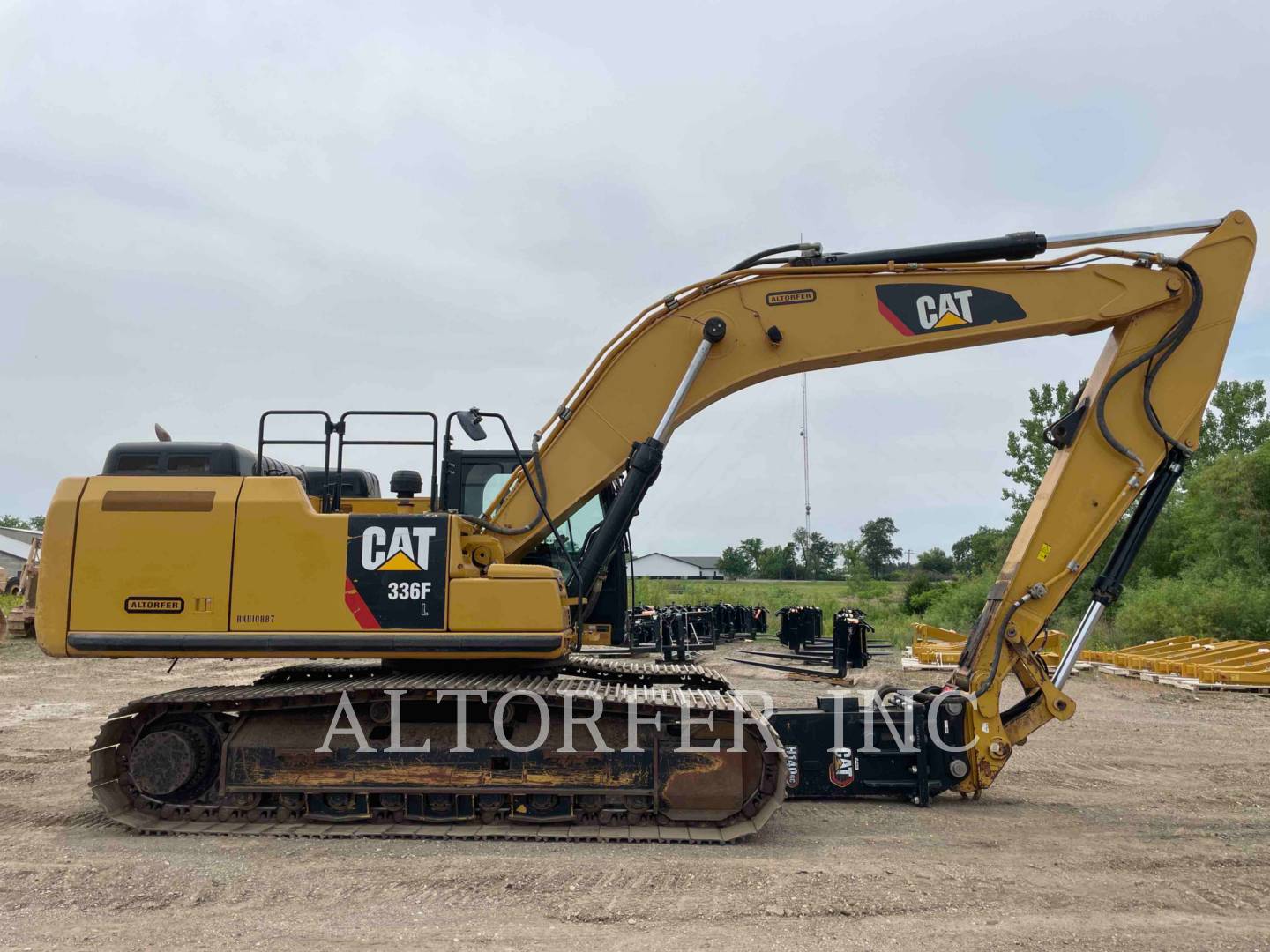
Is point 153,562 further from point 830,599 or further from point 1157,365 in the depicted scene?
point 830,599

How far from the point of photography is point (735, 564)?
8994cm

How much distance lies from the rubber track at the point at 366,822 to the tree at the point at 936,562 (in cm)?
7626

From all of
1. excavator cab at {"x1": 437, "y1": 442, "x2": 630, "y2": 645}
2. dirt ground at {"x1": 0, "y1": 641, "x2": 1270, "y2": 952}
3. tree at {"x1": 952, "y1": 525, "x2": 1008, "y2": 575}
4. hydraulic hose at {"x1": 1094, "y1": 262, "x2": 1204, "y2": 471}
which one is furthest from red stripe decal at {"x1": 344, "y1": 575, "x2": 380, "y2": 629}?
tree at {"x1": 952, "y1": 525, "x2": 1008, "y2": 575}

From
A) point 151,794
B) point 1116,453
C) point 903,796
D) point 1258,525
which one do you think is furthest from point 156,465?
point 1258,525

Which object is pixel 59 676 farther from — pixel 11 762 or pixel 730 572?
pixel 730 572

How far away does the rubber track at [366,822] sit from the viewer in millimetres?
6836

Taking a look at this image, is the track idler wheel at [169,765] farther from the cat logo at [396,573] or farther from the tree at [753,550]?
the tree at [753,550]

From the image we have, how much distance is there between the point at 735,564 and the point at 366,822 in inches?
3297

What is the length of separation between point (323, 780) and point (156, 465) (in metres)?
2.70

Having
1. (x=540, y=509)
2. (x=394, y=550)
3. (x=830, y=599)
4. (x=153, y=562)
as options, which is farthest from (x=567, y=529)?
(x=830, y=599)

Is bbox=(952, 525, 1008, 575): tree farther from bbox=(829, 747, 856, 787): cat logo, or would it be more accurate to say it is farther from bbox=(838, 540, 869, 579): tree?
bbox=(829, 747, 856, 787): cat logo

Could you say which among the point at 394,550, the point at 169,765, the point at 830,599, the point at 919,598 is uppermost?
the point at 394,550

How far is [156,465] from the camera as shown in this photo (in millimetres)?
7535

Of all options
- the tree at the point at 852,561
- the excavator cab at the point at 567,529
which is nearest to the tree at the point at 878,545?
the tree at the point at 852,561
